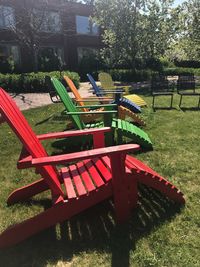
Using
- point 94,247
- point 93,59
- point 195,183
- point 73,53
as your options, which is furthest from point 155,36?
point 94,247

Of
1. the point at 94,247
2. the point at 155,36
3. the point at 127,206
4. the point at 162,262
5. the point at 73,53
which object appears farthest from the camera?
the point at 73,53

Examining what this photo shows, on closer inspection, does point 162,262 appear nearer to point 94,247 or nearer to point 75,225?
point 94,247

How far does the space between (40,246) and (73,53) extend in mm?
29048

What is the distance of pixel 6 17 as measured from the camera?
2605cm

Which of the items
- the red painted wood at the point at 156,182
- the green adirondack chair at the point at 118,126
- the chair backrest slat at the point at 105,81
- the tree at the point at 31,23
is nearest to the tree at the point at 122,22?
the tree at the point at 31,23

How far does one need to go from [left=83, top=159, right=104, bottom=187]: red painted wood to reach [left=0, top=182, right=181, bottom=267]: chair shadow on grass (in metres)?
0.48

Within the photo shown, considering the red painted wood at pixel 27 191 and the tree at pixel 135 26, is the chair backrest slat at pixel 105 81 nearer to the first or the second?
the red painted wood at pixel 27 191

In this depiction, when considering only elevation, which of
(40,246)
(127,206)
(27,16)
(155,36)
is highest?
(27,16)

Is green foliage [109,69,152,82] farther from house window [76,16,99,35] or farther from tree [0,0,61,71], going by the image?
house window [76,16,99,35]

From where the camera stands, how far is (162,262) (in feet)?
9.52

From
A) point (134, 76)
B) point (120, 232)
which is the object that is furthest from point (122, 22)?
point (120, 232)

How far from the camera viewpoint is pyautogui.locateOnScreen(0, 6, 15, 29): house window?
2548 cm

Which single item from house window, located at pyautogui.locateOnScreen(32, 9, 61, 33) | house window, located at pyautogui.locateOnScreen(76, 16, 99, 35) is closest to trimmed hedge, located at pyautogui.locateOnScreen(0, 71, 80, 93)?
house window, located at pyautogui.locateOnScreen(32, 9, 61, 33)

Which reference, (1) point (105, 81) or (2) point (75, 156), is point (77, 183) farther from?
(1) point (105, 81)
